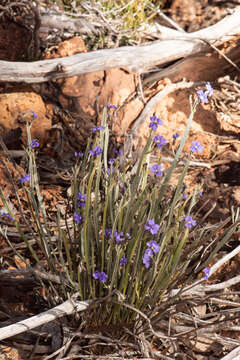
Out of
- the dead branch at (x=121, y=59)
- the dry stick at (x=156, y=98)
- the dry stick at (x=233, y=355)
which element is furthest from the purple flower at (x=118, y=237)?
the dead branch at (x=121, y=59)

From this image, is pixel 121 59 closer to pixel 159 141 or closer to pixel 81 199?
pixel 159 141

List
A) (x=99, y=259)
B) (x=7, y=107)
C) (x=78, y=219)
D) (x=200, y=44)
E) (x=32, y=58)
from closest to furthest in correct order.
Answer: (x=78, y=219) → (x=99, y=259) → (x=7, y=107) → (x=32, y=58) → (x=200, y=44)

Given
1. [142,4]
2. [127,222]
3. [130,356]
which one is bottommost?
[130,356]

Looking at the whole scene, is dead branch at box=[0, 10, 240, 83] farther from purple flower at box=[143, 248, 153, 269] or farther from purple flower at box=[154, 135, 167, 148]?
purple flower at box=[143, 248, 153, 269]

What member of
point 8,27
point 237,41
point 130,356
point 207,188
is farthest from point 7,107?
point 237,41

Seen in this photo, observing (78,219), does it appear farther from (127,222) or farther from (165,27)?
(165,27)

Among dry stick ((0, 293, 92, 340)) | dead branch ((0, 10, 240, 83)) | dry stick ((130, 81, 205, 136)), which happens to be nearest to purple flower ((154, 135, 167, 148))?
dry stick ((0, 293, 92, 340))

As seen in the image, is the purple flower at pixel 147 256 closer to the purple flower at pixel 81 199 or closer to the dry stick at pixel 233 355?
the purple flower at pixel 81 199

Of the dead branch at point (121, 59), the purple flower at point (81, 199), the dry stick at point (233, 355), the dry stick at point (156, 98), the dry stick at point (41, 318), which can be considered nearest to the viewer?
the dry stick at point (41, 318)
